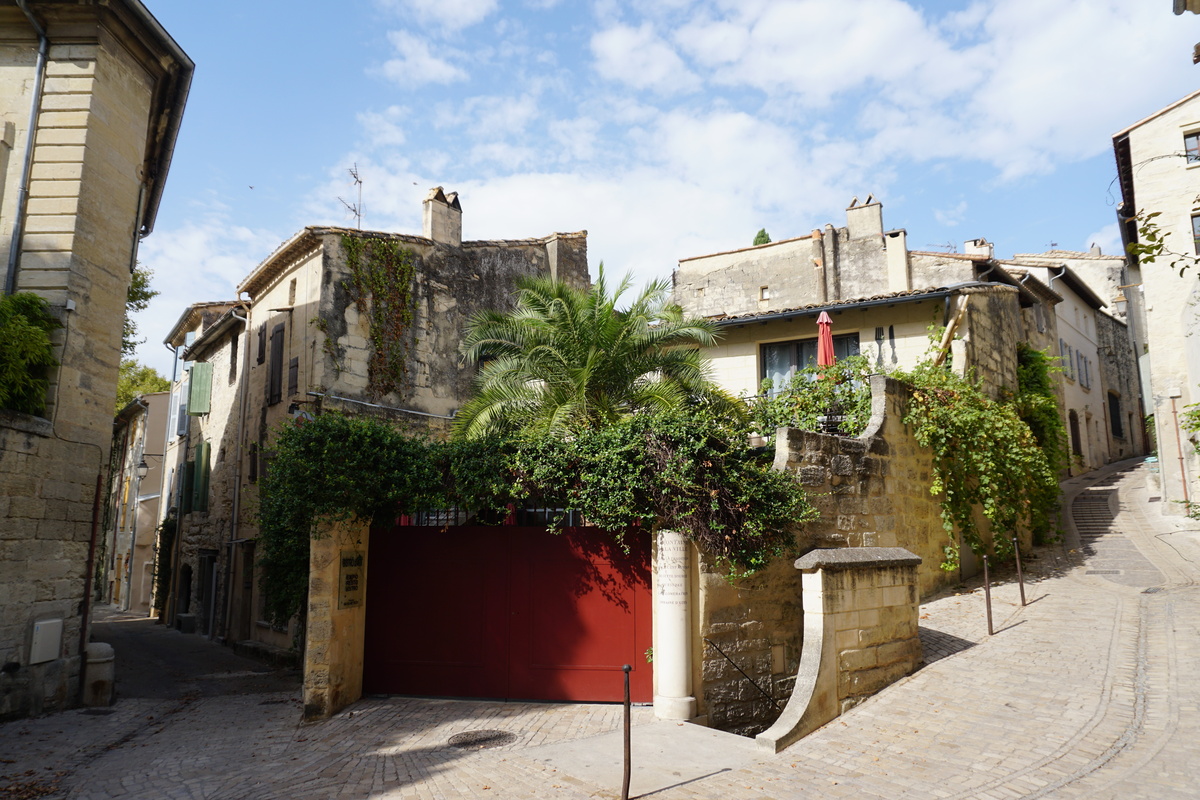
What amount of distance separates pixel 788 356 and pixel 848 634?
32.2 feet

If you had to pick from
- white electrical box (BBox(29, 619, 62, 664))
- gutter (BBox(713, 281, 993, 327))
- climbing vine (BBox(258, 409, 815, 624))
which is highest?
gutter (BBox(713, 281, 993, 327))

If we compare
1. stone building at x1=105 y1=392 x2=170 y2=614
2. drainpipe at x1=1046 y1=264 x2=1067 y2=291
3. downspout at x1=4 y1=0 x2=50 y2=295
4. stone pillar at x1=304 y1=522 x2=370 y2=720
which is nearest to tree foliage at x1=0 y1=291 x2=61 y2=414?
downspout at x1=4 y1=0 x2=50 y2=295

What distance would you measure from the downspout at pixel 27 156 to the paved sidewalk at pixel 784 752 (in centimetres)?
574

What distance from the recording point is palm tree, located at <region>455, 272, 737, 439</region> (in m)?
11.6

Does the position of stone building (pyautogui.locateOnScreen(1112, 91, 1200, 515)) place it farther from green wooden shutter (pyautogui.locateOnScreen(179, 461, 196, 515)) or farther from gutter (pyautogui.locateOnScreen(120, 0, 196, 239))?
green wooden shutter (pyautogui.locateOnScreen(179, 461, 196, 515))

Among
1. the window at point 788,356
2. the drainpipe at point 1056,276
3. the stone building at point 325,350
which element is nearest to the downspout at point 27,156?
the stone building at point 325,350

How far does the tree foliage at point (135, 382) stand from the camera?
3316 cm

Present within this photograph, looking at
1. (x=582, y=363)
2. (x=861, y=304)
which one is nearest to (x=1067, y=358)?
(x=861, y=304)

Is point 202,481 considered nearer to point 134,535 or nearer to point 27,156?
point 134,535

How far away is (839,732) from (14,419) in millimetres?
9934

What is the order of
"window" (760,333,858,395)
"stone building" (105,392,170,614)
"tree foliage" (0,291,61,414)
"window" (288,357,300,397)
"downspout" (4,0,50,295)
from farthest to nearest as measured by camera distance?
"stone building" (105,392,170,614) < "window" (760,333,858,395) < "window" (288,357,300,397) < "downspout" (4,0,50,295) < "tree foliage" (0,291,61,414)

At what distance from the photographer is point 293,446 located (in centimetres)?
877

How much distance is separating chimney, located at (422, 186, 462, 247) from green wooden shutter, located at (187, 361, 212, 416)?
849 centimetres

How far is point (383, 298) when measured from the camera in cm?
1698
